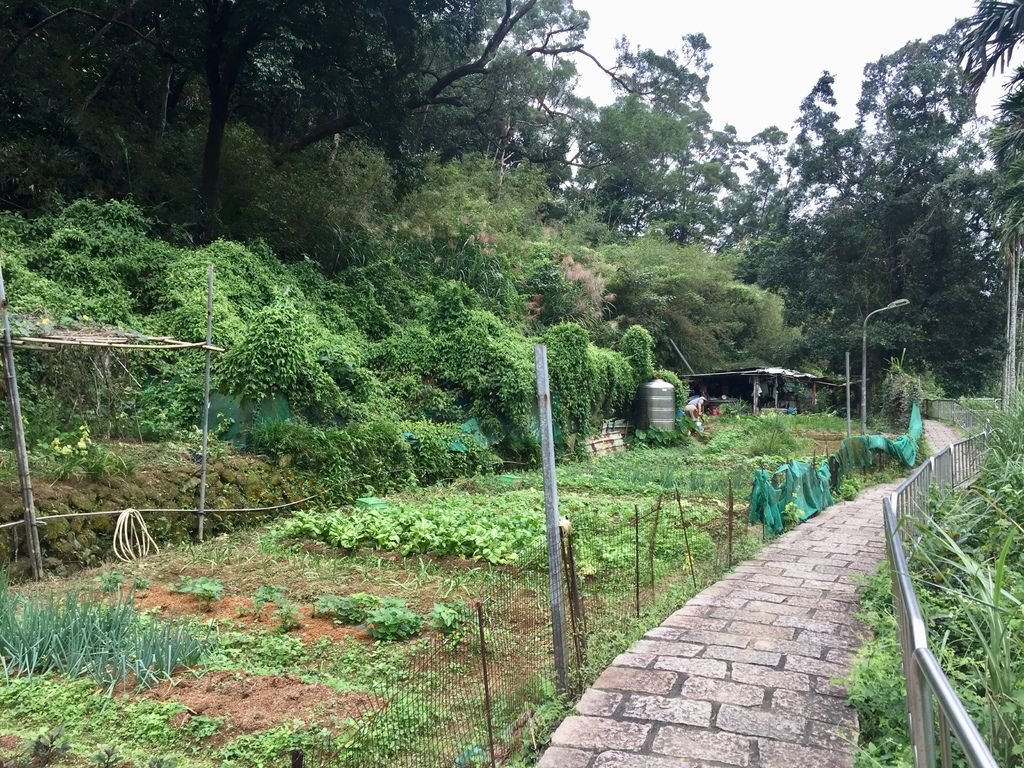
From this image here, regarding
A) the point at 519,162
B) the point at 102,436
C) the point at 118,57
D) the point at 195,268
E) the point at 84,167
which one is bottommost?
the point at 102,436

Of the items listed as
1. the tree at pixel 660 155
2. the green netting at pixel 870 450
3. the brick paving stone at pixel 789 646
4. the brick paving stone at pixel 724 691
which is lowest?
the green netting at pixel 870 450

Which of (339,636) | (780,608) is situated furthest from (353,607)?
(780,608)

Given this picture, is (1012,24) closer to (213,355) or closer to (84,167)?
(213,355)

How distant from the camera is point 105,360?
8.88 metres

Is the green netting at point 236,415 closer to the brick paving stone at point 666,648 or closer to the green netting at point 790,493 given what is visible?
the green netting at point 790,493

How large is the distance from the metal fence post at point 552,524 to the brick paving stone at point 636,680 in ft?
1.25

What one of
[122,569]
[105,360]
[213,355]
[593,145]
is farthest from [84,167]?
[593,145]

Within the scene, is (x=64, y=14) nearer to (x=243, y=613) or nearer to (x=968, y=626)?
(x=243, y=613)

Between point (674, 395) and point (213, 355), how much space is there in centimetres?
1528

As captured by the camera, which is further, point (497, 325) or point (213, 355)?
point (497, 325)

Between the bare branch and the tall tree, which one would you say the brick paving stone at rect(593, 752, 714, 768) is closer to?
the tall tree

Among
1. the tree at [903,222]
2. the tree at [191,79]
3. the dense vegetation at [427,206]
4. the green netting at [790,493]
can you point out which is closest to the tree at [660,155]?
the dense vegetation at [427,206]

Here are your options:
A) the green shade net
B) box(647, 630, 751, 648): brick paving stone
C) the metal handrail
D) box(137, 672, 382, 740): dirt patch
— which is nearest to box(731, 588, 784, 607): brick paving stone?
box(647, 630, 751, 648): brick paving stone

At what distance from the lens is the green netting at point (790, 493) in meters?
9.10
